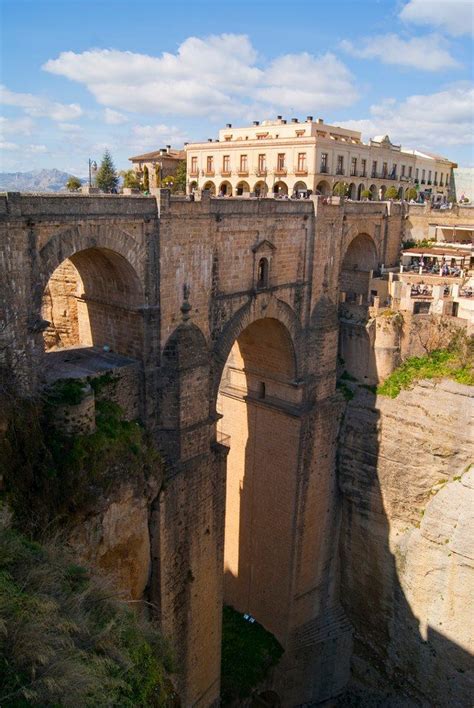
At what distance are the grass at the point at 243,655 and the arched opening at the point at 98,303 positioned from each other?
471 inches

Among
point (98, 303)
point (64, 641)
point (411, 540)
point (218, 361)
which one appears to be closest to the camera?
point (64, 641)

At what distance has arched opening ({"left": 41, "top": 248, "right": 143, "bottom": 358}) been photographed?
46.1ft

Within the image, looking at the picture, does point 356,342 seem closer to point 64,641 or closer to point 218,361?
point 218,361

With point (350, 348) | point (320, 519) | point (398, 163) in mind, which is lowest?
point (320, 519)

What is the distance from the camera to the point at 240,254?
654 inches

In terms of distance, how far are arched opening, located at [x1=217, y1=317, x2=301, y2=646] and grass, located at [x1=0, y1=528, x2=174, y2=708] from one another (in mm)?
11274

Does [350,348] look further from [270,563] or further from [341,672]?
[341,672]

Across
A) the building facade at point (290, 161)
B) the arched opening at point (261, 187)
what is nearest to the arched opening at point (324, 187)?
the building facade at point (290, 161)

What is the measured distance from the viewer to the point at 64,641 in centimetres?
713

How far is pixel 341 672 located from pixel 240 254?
16.3 meters

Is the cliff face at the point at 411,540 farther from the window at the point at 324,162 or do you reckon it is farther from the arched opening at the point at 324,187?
the window at the point at 324,162

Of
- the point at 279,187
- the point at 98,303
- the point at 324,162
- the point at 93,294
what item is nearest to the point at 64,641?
the point at 98,303

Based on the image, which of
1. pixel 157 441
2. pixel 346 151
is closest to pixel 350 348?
pixel 157 441

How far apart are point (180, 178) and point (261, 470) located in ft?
94.7
